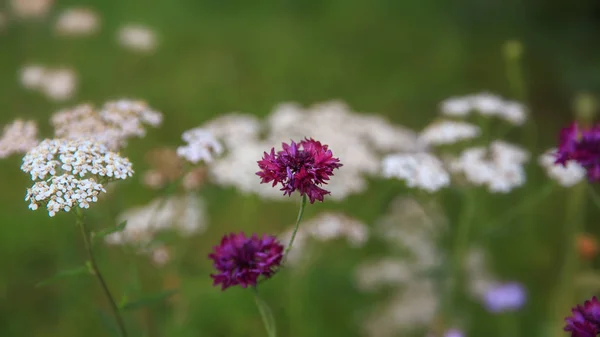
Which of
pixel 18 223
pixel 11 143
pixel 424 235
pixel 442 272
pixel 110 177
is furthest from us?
pixel 18 223

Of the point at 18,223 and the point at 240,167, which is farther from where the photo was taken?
the point at 18,223

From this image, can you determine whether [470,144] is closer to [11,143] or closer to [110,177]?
[110,177]

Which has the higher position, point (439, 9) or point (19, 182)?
point (439, 9)

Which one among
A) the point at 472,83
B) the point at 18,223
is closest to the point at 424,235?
the point at 18,223

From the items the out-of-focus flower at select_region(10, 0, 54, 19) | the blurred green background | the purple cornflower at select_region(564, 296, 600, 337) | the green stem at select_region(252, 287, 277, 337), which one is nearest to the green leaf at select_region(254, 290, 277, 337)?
the green stem at select_region(252, 287, 277, 337)

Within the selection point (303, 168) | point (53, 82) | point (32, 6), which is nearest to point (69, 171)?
point (303, 168)

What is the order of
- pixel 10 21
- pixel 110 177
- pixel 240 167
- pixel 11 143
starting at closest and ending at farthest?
pixel 110 177, pixel 11 143, pixel 240 167, pixel 10 21

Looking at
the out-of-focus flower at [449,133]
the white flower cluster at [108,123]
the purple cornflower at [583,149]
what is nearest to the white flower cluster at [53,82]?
the white flower cluster at [108,123]

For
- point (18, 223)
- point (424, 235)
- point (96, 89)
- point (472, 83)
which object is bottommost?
point (424, 235)
